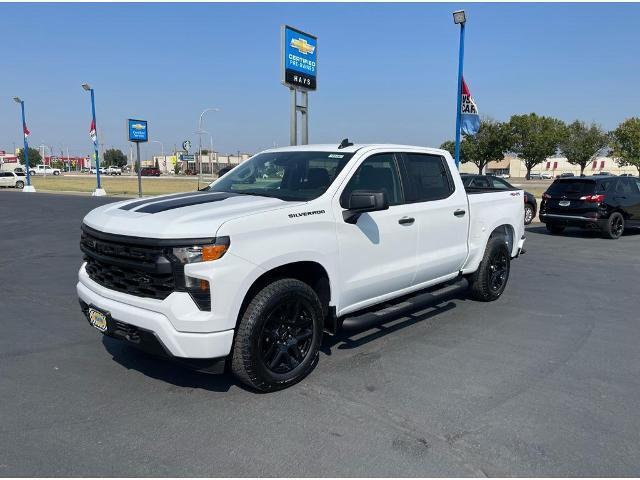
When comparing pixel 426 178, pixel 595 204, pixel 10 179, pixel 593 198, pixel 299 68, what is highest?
pixel 299 68

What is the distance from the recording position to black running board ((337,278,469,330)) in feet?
14.4

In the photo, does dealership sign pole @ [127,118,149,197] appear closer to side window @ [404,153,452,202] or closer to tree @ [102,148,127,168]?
side window @ [404,153,452,202]

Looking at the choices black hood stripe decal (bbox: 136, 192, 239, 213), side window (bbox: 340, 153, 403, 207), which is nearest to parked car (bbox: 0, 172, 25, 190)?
black hood stripe decal (bbox: 136, 192, 239, 213)

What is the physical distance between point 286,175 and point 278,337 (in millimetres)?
1654

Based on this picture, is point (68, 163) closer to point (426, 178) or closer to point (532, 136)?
point (532, 136)

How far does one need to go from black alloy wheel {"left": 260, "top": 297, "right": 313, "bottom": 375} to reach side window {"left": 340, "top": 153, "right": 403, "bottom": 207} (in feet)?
3.77

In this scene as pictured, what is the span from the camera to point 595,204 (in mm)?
12969

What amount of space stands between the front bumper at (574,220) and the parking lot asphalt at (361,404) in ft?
25.2

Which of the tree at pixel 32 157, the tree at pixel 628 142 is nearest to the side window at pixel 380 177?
the tree at pixel 628 142

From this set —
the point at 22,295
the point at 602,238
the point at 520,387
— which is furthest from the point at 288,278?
the point at 602,238

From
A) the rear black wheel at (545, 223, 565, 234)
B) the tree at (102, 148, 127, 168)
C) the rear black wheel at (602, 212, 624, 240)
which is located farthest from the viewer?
the tree at (102, 148, 127, 168)

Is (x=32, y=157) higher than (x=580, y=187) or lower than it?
higher

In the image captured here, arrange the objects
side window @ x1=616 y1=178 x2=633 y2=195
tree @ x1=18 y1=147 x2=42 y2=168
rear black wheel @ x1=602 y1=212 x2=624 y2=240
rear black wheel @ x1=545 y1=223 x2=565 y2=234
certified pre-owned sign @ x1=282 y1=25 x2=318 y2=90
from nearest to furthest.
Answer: rear black wheel @ x1=602 y1=212 x2=624 y2=240 < side window @ x1=616 y1=178 x2=633 y2=195 < rear black wheel @ x1=545 y1=223 x2=565 y2=234 < certified pre-owned sign @ x1=282 y1=25 x2=318 y2=90 < tree @ x1=18 y1=147 x2=42 y2=168

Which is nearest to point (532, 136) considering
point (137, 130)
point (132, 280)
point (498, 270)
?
point (137, 130)
